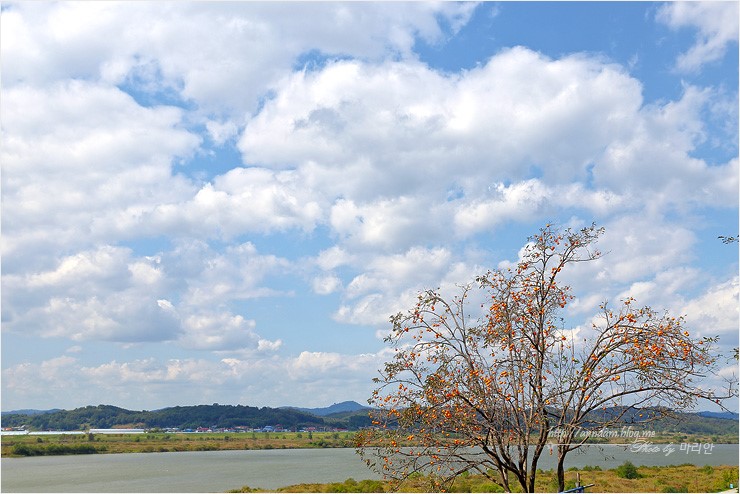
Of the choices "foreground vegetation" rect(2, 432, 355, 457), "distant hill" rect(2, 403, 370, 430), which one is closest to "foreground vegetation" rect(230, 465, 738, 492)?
"foreground vegetation" rect(2, 432, 355, 457)

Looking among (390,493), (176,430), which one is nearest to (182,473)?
(390,493)

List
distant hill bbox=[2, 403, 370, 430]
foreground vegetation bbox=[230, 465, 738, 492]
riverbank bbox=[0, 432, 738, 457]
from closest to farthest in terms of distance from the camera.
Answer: foreground vegetation bbox=[230, 465, 738, 492]
riverbank bbox=[0, 432, 738, 457]
distant hill bbox=[2, 403, 370, 430]

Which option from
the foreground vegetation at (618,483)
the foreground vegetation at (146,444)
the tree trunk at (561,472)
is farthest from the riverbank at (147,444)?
the tree trunk at (561,472)

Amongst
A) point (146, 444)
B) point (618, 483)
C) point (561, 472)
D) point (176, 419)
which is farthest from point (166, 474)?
point (176, 419)

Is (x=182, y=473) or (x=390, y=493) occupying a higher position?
(x=390, y=493)

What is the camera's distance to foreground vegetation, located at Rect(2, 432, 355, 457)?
101331 millimetres

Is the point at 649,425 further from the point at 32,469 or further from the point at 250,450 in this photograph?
the point at 250,450

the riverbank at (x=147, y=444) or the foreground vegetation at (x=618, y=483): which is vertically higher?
the foreground vegetation at (x=618, y=483)

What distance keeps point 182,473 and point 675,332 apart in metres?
66.0

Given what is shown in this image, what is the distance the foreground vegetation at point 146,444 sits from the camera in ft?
332

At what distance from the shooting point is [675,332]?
9.79 meters

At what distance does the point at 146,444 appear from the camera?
369 feet

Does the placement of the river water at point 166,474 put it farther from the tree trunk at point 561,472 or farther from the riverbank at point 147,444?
the tree trunk at point 561,472

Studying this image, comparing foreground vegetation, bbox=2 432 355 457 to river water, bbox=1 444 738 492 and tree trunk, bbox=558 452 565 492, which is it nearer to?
river water, bbox=1 444 738 492
